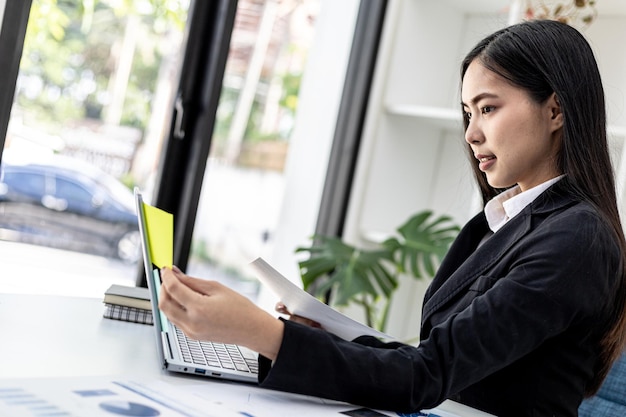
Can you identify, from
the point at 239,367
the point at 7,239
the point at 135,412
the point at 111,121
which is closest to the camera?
A: the point at 135,412

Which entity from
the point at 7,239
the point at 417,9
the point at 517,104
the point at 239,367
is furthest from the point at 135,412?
the point at 417,9

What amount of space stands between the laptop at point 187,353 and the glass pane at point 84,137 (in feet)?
3.77

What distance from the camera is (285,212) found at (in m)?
3.18

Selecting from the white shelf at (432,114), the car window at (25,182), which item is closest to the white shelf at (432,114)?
the white shelf at (432,114)

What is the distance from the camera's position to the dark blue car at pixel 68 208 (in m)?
2.50

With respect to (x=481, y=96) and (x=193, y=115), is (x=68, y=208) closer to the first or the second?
(x=193, y=115)

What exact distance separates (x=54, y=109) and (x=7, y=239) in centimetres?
44

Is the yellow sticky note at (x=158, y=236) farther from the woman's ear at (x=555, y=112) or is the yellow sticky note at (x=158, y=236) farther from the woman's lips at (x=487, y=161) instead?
the woman's ear at (x=555, y=112)

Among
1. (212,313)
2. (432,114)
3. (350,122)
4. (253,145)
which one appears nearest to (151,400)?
(212,313)

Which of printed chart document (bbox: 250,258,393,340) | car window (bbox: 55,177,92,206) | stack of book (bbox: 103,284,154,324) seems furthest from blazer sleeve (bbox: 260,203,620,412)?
car window (bbox: 55,177,92,206)

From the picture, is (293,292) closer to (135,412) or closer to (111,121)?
(135,412)

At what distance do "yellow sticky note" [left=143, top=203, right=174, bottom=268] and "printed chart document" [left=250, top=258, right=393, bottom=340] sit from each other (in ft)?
0.57

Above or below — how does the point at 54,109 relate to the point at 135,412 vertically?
above

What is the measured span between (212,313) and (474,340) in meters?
0.36
